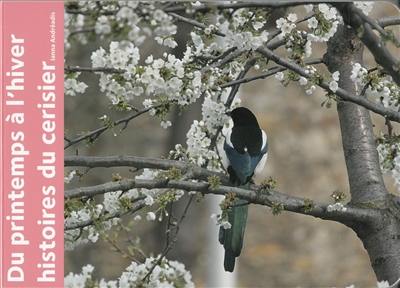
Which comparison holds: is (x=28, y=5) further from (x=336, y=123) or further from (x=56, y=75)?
(x=336, y=123)

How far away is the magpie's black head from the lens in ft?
6.64

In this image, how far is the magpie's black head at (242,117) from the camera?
2.02 m

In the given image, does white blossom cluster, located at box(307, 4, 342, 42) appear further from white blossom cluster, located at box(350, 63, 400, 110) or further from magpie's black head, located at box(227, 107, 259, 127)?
magpie's black head, located at box(227, 107, 259, 127)

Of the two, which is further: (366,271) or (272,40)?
(366,271)

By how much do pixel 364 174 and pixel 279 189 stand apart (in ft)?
9.31

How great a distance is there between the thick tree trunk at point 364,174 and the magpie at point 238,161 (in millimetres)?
182

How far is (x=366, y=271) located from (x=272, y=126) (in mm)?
975

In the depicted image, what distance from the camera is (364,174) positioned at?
1990 millimetres

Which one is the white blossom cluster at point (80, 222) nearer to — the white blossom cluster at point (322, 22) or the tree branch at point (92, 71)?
the tree branch at point (92, 71)

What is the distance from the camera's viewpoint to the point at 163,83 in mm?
1773

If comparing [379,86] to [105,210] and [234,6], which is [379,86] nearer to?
[234,6]

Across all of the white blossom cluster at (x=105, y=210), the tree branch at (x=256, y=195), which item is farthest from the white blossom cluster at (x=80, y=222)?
the tree branch at (x=256, y=195)

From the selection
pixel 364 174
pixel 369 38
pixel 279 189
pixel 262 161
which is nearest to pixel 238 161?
pixel 262 161

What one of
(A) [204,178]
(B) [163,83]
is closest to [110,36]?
(B) [163,83]
